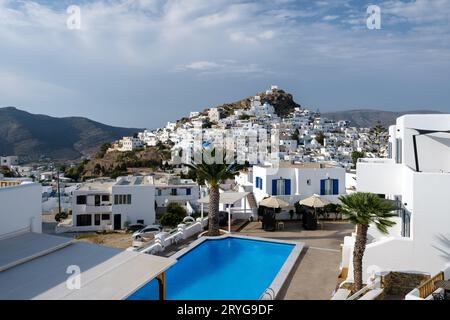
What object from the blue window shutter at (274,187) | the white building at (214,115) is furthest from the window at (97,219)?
the white building at (214,115)

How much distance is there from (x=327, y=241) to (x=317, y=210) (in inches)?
155

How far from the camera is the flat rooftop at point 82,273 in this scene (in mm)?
6027

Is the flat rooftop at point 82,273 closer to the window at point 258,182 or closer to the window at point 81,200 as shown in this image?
the window at point 258,182

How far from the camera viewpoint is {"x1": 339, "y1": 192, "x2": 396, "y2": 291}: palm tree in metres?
10.4

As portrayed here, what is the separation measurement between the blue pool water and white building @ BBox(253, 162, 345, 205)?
5.30 meters

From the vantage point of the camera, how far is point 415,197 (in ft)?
38.9

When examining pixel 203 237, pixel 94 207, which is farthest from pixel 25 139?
pixel 203 237

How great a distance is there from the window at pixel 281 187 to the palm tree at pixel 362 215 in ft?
37.2

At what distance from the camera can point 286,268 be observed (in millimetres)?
13445

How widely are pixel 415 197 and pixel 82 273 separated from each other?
999 cm

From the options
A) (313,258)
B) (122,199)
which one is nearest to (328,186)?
(313,258)

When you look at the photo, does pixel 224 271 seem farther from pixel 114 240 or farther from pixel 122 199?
pixel 122 199
